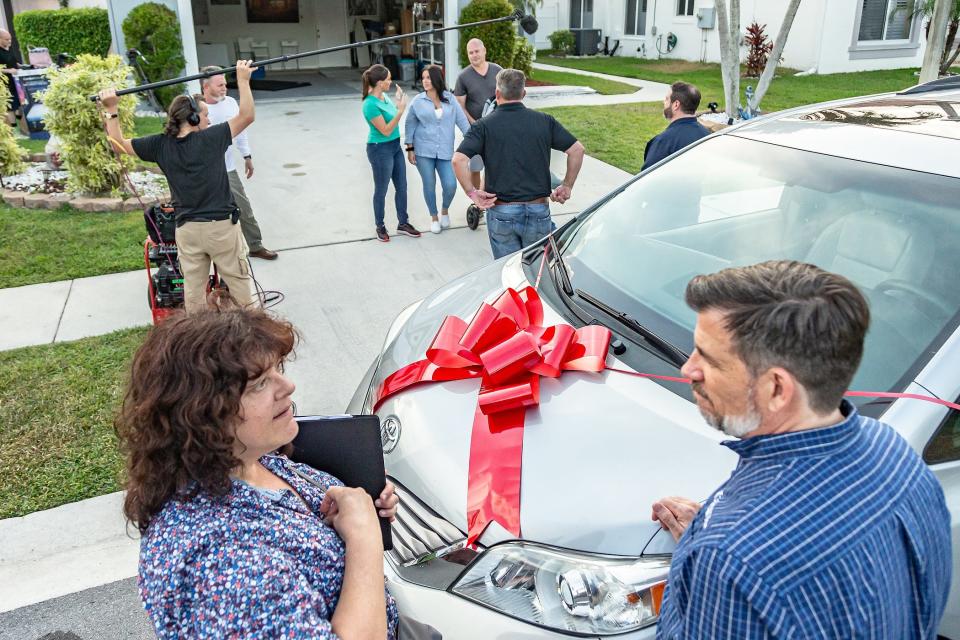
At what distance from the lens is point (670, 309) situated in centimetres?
283

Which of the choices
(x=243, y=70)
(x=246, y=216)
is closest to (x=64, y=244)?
(x=246, y=216)

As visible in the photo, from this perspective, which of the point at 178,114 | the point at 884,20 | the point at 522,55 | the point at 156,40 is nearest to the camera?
the point at 178,114

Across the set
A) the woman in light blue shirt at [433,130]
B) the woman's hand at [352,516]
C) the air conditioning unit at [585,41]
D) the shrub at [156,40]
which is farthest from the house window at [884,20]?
the woman's hand at [352,516]

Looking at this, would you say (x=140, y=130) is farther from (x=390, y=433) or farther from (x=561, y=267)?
(x=390, y=433)

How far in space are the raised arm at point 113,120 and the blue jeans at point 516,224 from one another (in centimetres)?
253

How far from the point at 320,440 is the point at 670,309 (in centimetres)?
140

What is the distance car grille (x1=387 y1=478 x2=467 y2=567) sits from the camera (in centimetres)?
234

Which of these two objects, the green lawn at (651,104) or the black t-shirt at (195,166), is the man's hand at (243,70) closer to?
the black t-shirt at (195,166)

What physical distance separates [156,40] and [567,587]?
566 inches

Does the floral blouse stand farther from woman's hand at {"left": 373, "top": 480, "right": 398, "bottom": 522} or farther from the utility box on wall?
the utility box on wall

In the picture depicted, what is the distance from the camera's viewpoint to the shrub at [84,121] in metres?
8.30

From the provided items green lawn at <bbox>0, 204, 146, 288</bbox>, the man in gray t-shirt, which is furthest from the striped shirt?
the man in gray t-shirt

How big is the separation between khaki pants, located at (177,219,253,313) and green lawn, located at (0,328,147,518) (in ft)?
1.98

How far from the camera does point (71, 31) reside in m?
14.2
